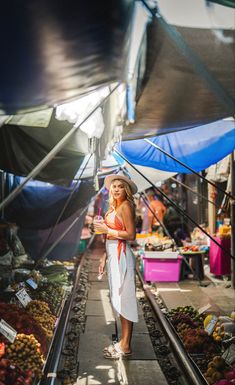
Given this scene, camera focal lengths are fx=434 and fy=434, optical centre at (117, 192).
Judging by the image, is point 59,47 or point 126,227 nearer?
point 59,47

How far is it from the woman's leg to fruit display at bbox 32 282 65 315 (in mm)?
1749

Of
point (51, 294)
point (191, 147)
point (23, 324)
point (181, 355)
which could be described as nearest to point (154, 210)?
point (191, 147)

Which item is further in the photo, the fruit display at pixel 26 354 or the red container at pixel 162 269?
the red container at pixel 162 269

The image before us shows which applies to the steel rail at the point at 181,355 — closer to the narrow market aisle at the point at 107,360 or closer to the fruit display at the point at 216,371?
the fruit display at the point at 216,371

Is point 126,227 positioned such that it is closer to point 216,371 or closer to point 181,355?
point 181,355

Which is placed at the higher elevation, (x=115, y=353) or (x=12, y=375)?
(x=12, y=375)

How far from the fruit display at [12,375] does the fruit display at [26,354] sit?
8.9 inches

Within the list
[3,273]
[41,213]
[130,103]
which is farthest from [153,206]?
[130,103]

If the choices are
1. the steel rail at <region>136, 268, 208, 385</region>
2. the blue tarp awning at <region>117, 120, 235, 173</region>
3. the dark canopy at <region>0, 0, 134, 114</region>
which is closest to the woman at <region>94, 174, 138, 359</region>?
the steel rail at <region>136, 268, 208, 385</region>

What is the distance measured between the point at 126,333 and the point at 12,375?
7.41 ft

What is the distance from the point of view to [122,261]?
638 centimetres

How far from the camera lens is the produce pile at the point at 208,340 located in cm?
542

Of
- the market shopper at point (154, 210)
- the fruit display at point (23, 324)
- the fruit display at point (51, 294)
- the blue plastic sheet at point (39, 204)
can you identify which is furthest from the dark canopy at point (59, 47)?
the market shopper at point (154, 210)

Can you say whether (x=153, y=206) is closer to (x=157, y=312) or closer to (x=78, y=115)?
(x=157, y=312)
